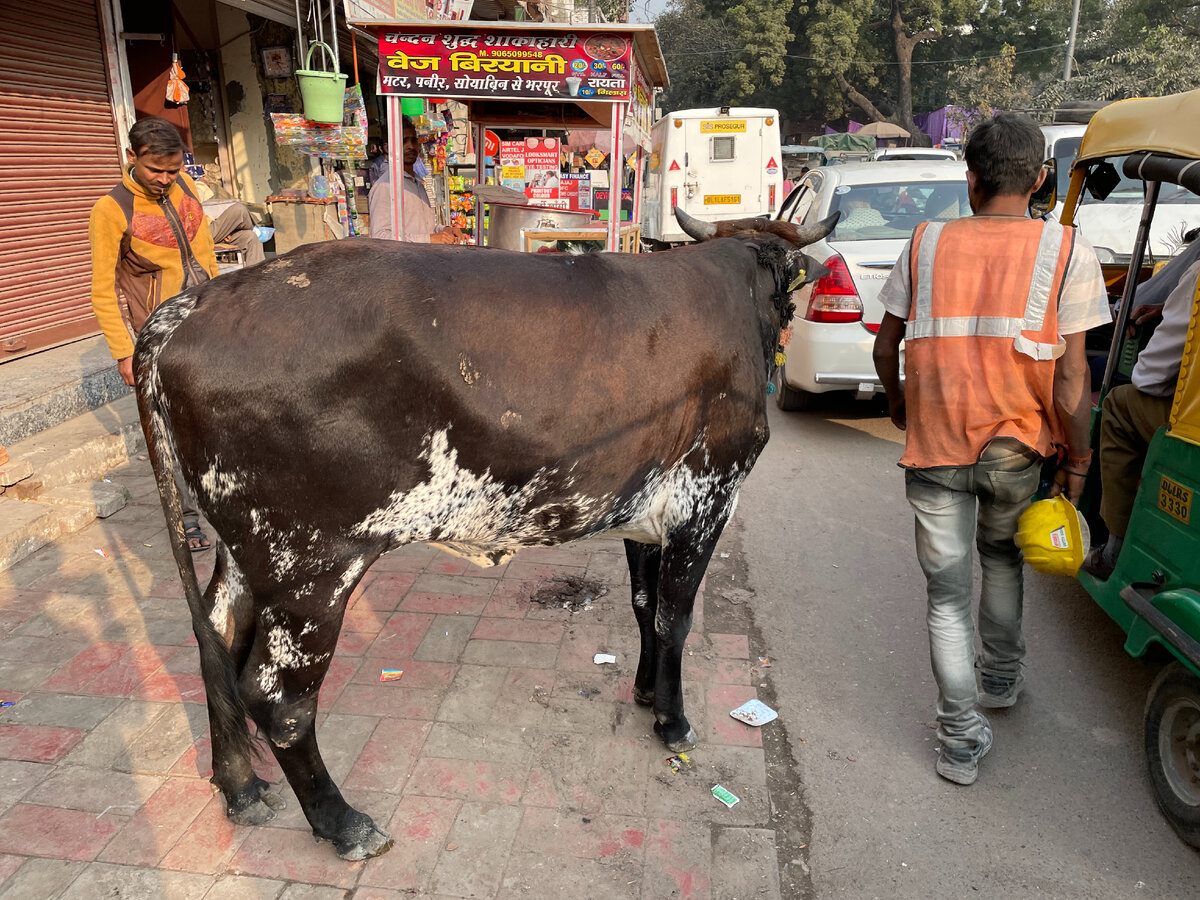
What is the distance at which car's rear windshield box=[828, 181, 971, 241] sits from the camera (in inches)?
277

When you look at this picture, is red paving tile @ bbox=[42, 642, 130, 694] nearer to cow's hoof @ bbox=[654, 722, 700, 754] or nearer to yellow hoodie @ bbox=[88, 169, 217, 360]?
yellow hoodie @ bbox=[88, 169, 217, 360]

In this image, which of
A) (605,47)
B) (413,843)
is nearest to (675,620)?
(413,843)

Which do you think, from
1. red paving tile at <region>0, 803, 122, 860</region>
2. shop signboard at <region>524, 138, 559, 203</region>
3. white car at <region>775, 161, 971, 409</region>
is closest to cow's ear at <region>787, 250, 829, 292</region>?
white car at <region>775, 161, 971, 409</region>

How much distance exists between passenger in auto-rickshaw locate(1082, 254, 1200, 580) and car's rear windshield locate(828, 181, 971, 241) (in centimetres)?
378

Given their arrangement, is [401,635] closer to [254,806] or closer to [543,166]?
[254,806]

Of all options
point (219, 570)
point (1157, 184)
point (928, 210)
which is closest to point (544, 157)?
point (928, 210)

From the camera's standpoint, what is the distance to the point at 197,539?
4496 millimetres

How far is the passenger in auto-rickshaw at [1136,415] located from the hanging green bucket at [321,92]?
596 centimetres

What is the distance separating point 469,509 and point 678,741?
118cm

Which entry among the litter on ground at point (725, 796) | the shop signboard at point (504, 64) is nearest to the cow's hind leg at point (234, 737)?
the litter on ground at point (725, 796)

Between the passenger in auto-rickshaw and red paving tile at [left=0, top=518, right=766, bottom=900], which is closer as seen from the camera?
red paving tile at [left=0, top=518, right=766, bottom=900]

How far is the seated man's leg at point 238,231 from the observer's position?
7.71 metres

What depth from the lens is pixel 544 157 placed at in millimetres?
8898

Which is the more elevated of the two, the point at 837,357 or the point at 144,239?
the point at 144,239
